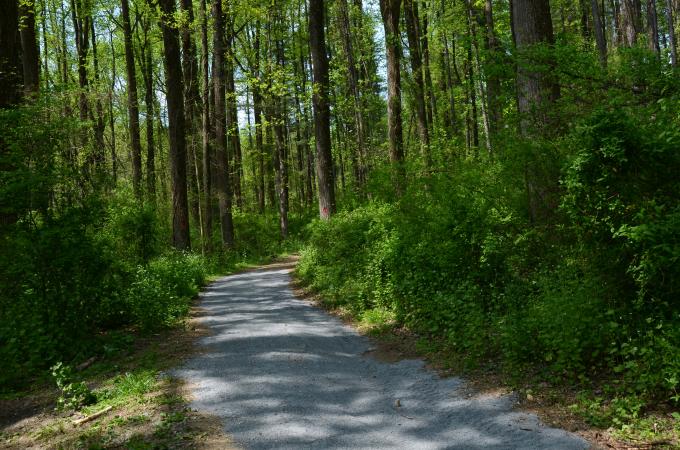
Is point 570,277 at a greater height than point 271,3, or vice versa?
point 271,3

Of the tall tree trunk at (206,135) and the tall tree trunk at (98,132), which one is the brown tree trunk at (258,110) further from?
the tall tree trunk at (98,132)

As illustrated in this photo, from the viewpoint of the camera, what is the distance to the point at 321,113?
1861cm

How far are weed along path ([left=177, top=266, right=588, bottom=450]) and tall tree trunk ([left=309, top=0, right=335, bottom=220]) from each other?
31.2 feet

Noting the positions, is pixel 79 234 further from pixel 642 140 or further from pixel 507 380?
pixel 642 140

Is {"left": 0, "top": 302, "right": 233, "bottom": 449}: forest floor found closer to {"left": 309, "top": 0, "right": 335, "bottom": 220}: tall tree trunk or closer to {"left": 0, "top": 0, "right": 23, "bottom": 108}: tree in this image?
{"left": 0, "top": 0, "right": 23, "bottom": 108}: tree

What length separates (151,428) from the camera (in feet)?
16.9

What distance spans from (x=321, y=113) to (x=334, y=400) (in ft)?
45.9

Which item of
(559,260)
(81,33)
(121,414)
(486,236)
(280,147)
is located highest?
(81,33)

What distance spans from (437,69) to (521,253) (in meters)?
30.0

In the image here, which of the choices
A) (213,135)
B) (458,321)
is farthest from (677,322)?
(213,135)

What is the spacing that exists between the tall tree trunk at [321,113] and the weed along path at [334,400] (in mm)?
9521

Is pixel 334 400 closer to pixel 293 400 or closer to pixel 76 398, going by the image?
pixel 293 400

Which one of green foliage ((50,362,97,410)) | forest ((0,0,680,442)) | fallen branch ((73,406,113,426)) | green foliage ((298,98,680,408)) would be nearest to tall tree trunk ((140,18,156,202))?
forest ((0,0,680,442))

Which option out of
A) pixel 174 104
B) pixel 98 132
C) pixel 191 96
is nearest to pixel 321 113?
pixel 174 104
